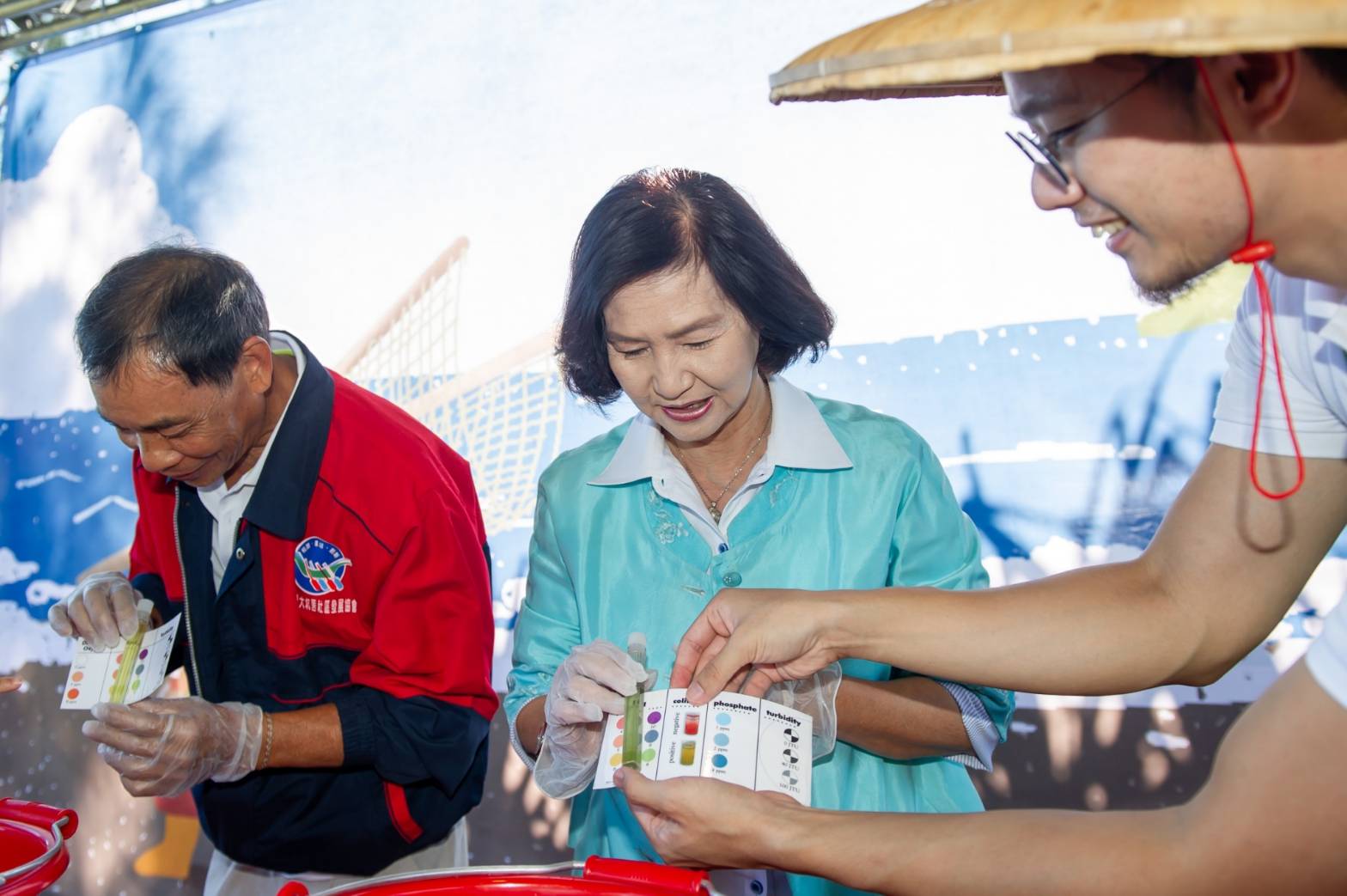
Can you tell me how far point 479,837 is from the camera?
10.8 ft

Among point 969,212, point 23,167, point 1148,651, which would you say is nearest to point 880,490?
point 1148,651

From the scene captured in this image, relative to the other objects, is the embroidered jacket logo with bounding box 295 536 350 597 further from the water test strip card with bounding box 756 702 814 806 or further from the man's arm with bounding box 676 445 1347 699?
the water test strip card with bounding box 756 702 814 806

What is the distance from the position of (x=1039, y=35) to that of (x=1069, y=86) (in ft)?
0.84

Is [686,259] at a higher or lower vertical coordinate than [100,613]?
higher

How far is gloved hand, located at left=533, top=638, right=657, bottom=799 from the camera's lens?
1378mm

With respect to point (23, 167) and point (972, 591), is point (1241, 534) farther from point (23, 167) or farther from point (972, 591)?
point (23, 167)

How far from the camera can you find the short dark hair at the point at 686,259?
1.71 m

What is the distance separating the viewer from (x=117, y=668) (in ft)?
5.81

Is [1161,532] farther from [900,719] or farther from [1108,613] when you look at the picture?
[900,719]

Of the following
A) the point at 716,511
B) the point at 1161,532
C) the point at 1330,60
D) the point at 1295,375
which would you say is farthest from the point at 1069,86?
the point at 716,511

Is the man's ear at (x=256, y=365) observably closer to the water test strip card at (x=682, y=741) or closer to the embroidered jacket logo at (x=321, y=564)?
the embroidered jacket logo at (x=321, y=564)

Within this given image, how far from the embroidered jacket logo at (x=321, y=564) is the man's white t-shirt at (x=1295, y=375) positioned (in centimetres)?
134

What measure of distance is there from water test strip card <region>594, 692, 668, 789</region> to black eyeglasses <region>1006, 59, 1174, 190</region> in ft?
2.29

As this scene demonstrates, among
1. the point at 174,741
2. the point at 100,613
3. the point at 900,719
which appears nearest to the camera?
the point at 900,719
